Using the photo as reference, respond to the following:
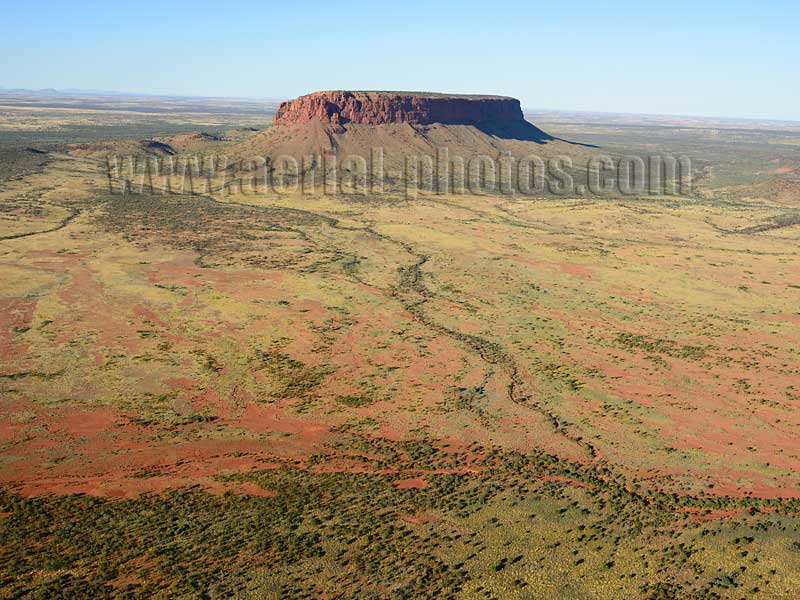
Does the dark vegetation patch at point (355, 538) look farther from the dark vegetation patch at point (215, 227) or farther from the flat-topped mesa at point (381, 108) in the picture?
the flat-topped mesa at point (381, 108)

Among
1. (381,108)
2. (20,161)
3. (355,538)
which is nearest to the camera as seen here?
(355,538)

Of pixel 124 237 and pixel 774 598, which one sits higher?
pixel 124 237

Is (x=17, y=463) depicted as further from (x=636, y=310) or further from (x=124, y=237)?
(x=124, y=237)

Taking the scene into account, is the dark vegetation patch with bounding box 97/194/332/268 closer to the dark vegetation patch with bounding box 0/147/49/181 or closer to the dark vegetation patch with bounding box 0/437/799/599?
the dark vegetation patch with bounding box 0/147/49/181

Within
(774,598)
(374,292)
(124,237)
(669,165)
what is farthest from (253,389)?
(669,165)

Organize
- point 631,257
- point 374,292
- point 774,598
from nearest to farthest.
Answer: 1. point 774,598
2. point 374,292
3. point 631,257

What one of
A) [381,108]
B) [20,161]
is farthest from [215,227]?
[381,108]

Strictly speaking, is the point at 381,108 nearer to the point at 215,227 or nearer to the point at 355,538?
the point at 215,227

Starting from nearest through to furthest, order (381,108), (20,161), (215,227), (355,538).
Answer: (355,538), (215,227), (20,161), (381,108)

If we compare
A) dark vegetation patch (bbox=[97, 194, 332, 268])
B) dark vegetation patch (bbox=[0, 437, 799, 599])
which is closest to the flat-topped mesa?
dark vegetation patch (bbox=[97, 194, 332, 268])
